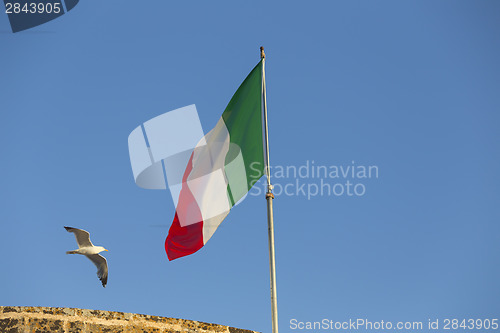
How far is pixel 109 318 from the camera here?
10508 mm

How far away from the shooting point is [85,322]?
34.0 ft

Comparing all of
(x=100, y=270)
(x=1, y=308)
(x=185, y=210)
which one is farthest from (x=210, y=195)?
(x=1, y=308)

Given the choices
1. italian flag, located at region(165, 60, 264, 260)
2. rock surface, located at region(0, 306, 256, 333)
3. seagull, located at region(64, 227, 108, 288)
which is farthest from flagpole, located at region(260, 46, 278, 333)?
seagull, located at region(64, 227, 108, 288)

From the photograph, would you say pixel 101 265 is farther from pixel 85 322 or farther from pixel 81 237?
pixel 85 322

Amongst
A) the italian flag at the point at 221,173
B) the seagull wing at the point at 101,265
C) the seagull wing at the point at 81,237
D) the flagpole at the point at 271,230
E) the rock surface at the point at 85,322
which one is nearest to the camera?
the rock surface at the point at 85,322

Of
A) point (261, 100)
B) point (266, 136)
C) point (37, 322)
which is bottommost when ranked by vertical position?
point (37, 322)

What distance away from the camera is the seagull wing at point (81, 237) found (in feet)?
45.1

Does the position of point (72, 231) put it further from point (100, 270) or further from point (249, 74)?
point (249, 74)

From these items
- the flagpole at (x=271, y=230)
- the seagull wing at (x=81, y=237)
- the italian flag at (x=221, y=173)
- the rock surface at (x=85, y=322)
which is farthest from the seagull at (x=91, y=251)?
the flagpole at (x=271, y=230)

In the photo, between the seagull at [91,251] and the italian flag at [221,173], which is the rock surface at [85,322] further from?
the seagull at [91,251]

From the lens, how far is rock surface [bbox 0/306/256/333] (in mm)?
10062

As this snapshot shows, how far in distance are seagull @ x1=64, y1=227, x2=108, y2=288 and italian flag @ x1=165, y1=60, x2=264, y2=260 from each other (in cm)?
209

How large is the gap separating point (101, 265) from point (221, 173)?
139 inches

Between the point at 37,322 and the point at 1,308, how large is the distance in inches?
23.6
